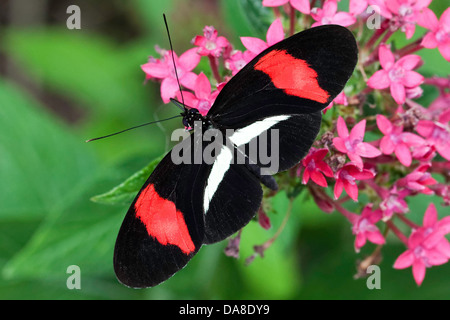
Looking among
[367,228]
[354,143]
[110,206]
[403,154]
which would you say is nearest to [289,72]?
[354,143]

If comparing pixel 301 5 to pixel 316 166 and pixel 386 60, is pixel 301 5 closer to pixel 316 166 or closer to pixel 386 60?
pixel 386 60

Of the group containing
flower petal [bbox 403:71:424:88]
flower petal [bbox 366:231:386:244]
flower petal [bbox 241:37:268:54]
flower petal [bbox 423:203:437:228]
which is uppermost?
flower petal [bbox 241:37:268:54]

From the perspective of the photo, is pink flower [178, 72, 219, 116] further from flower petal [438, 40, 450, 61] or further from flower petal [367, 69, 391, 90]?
flower petal [438, 40, 450, 61]

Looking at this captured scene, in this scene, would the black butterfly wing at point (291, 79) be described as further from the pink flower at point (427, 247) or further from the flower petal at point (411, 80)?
the pink flower at point (427, 247)

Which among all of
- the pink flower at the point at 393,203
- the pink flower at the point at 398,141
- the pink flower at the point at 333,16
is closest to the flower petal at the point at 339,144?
the pink flower at the point at 398,141

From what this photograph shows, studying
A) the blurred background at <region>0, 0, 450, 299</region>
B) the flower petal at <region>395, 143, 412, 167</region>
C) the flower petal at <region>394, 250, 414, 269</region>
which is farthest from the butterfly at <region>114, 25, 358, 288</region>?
the flower petal at <region>394, 250, 414, 269</region>
